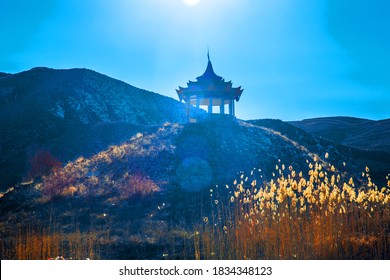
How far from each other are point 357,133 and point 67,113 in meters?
39.9

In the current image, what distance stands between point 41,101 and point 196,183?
36175mm

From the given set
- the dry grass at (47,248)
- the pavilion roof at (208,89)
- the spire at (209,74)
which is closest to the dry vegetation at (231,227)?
the dry grass at (47,248)

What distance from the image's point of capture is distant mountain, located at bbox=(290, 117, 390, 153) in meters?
46.8

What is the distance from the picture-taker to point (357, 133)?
54531mm

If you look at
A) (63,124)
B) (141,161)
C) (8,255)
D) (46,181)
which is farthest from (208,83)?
(8,255)

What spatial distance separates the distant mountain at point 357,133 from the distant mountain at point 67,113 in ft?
71.4

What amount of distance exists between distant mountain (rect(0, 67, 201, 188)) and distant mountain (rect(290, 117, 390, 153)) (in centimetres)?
2175

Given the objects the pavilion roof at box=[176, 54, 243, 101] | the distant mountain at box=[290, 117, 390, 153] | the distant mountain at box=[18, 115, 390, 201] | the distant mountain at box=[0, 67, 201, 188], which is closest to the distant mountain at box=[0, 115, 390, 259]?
the distant mountain at box=[18, 115, 390, 201]

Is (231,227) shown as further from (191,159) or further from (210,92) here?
(210,92)

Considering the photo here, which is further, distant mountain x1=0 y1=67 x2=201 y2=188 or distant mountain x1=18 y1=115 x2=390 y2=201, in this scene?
distant mountain x1=0 y1=67 x2=201 y2=188

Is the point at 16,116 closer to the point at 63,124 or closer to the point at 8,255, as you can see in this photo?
the point at 63,124

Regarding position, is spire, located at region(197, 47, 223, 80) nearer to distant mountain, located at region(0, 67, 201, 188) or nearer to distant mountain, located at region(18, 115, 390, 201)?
distant mountain, located at region(18, 115, 390, 201)

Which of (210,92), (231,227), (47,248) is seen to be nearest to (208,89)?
(210,92)

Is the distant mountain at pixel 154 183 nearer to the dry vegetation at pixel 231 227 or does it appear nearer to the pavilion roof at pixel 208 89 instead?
the dry vegetation at pixel 231 227
